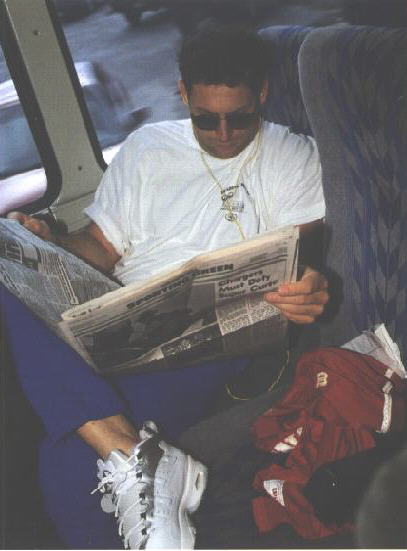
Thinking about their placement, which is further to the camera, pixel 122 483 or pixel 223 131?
pixel 223 131

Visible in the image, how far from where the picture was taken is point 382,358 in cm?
103

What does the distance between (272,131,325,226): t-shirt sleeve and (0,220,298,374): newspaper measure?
30 centimetres

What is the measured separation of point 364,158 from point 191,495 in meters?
0.68

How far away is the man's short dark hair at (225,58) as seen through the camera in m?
1.21

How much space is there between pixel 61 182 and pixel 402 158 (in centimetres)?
133

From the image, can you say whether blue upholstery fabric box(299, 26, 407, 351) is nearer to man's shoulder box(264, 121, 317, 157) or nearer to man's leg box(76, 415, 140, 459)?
man's shoulder box(264, 121, 317, 157)

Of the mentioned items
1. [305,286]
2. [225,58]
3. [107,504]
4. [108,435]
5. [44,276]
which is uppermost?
[225,58]

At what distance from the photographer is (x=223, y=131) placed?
1.27 m

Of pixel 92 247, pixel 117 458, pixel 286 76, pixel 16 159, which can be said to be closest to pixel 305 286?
pixel 117 458

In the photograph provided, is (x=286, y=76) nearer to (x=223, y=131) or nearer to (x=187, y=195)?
(x=223, y=131)

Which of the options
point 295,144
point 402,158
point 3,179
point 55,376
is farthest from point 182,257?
point 3,179

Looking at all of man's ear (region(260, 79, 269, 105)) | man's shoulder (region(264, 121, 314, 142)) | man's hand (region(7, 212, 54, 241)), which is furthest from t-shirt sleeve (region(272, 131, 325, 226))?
man's hand (region(7, 212, 54, 241))

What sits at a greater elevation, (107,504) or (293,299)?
(293,299)

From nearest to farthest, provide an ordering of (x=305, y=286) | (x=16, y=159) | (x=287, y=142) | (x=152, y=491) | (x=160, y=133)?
1. (x=152, y=491)
2. (x=305, y=286)
3. (x=287, y=142)
4. (x=160, y=133)
5. (x=16, y=159)
